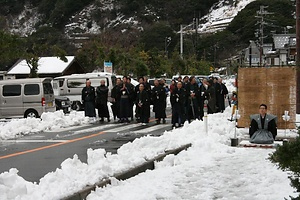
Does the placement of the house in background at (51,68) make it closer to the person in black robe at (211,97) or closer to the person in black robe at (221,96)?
the person in black robe at (221,96)

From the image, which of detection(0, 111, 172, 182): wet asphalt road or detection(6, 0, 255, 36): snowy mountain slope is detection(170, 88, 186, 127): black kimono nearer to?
detection(0, 111, 172, 182): wet asphalt road

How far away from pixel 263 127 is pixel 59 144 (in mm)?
5381

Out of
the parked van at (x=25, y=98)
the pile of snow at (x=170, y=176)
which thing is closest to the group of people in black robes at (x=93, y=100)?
the parked van at (x=25, y=98)

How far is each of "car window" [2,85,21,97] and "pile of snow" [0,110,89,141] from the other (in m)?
2.75

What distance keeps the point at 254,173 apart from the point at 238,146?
3.18 meters

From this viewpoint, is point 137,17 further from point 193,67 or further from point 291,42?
point 291,42

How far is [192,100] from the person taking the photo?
19.4 meters

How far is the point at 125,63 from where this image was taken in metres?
45.4

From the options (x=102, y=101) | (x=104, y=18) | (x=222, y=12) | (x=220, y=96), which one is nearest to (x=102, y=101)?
(x=102, y=101)

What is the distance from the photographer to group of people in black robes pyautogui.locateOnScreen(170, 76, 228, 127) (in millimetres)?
18359

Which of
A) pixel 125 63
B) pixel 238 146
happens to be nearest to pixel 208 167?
pixel 238 146

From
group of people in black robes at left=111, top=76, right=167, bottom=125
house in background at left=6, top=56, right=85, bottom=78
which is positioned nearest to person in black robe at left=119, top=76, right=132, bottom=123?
group of people in black robes at left=111, top=76, right=167, bottom=125

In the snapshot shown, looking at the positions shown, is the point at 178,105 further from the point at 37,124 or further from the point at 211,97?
the point at 37,124

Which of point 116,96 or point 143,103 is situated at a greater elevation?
point 116,96
